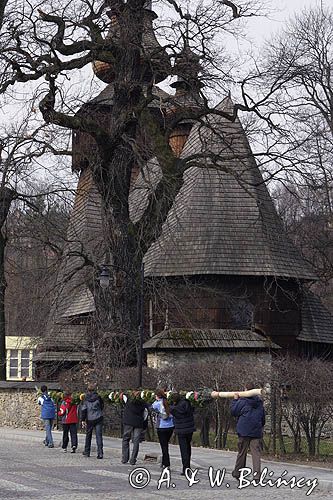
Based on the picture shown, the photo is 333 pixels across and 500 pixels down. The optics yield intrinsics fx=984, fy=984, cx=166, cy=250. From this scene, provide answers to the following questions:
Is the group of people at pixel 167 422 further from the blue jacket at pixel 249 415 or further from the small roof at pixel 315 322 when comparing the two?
the small roof at pixel 315 322

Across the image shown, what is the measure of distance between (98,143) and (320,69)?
1411 centimetres

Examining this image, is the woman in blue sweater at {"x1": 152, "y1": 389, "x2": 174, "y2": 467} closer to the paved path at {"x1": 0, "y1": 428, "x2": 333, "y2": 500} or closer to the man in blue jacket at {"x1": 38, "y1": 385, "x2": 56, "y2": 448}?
the paved path at {"x1": 0, "y1": 428, "x2": 333, "y2": 500}

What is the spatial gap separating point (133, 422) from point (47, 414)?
15.8 feet

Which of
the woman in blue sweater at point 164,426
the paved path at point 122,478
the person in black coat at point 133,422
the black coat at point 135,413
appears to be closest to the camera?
the paved path at point 122,478

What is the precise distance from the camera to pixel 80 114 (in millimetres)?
28141

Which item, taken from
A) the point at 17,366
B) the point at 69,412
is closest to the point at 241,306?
the point at 69,412

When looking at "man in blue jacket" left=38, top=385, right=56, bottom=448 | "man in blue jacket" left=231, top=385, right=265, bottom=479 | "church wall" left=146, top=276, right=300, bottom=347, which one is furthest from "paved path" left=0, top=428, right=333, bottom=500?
"church wall" left=146, top=276, right=300, bottom=347

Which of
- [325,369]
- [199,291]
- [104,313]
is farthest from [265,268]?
[325,369]

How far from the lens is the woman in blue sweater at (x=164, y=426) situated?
16641 mm

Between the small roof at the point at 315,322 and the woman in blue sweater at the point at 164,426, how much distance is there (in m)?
18.8

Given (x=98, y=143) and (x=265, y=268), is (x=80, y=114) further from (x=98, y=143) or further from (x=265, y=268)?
(x=265, y=268)

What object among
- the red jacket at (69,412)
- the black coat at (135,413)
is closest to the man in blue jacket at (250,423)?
the black coat at (135,413)

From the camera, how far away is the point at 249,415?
Answer: 15.2 m

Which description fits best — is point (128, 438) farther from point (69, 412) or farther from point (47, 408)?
point (47, 408)
